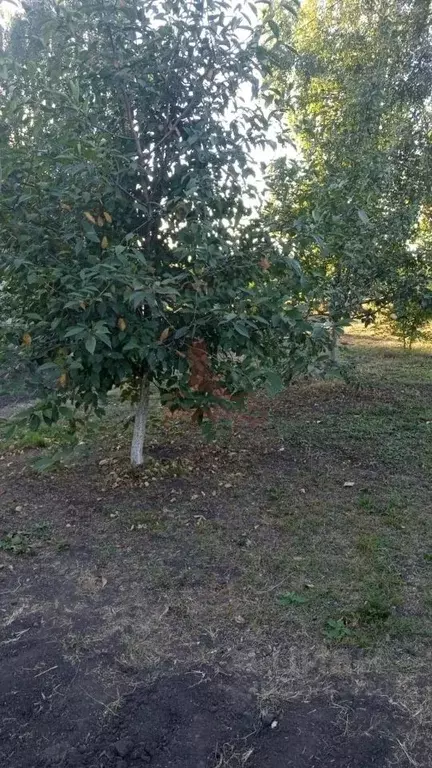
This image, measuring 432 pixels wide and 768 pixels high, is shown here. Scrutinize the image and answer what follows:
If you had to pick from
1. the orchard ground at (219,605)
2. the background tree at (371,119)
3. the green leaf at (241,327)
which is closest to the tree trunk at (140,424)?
the orchard ground at (219,605)

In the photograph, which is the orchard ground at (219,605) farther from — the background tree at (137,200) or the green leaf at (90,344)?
the green leaf at (90,344)

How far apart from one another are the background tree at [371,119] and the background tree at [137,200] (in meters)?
1.28

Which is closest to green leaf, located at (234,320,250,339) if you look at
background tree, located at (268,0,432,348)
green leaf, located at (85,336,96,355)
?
green leaf, located at (85,336,96,355)

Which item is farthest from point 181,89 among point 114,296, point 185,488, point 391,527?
point 391,527

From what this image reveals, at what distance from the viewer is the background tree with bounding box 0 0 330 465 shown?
8.41 ft

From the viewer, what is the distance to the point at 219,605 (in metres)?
2.40

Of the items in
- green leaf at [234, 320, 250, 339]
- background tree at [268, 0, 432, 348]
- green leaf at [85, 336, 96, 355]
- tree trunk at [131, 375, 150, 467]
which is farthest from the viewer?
background tree at [268, 0, 432, 348]

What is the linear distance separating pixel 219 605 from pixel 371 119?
12.5ft

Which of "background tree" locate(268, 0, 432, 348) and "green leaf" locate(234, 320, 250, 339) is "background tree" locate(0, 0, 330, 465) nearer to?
"green leaf" locate(234, 320, 250, 339)

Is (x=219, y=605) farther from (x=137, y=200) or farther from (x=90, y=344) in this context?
(x=137, y=200)

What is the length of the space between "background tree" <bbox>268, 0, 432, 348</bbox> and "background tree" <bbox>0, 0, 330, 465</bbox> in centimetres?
128

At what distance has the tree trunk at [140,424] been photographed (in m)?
3.53

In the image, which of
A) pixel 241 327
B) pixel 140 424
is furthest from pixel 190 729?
pixel 140 424

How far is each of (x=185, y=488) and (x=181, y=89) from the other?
84.6 inches
